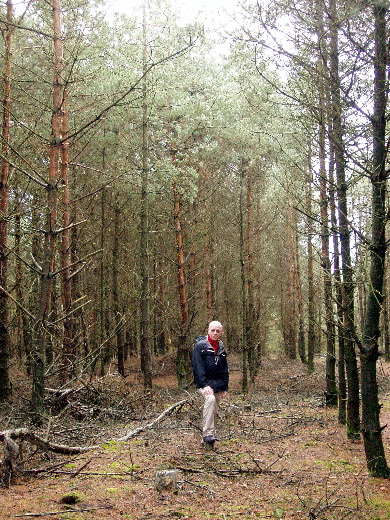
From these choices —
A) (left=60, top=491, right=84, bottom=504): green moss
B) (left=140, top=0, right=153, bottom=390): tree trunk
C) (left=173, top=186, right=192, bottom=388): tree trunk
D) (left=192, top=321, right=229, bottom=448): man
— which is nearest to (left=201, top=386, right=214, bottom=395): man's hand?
(left=192, top=321, right=229, bottom=448): man

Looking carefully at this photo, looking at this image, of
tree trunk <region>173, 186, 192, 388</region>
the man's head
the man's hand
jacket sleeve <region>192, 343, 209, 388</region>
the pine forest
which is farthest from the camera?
tree trunk <region>173, 186, 192, 388</region>

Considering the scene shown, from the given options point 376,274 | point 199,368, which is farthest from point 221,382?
point 376,274

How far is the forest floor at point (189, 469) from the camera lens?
427 cm

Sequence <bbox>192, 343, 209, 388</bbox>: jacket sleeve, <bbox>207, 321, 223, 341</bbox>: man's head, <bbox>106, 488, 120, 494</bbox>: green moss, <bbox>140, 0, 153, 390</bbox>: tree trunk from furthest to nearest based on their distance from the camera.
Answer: <bbox>140, 0, 153, 390</bbox>: tree trunk, <bbox>207, 321, 223, 341</bbox>: man's head, <bbox>192, 343, 209, 388</bbox>: jacket sleeve, <bbox>106, 488, 120, 494</bbox>: green moss

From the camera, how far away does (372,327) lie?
5.36m

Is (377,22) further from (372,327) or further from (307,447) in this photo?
(307,447)

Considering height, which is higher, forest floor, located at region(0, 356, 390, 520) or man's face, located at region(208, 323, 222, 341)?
man's face, located at region(208, 323, 222, 341)

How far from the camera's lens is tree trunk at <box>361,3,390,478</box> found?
206 inches

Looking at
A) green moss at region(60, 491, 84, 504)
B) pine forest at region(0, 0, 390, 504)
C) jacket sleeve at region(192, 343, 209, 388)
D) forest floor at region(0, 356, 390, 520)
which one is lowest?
forest floor at region(0, 356, 390, 520)

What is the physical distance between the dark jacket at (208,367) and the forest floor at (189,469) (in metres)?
0.91

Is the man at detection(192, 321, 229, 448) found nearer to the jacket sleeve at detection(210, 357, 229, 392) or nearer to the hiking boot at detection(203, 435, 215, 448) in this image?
the jacket sleeve at detection(210, 357, 229, 392)

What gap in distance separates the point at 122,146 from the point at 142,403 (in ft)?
29.7

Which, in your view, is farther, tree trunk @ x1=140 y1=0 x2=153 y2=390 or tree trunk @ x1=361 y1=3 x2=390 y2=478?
tree trunk @ x1=140 y1=0 x2=153 y2=390

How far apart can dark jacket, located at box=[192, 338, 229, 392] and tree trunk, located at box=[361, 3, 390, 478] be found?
224cm
